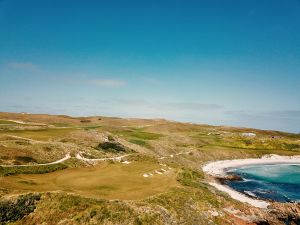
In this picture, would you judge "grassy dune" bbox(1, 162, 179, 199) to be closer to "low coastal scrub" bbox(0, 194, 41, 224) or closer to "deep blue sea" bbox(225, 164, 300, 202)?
"low coastal scrub" bbox(0, 194, 41, 224)

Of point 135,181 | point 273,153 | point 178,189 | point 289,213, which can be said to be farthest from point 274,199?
point 273,153

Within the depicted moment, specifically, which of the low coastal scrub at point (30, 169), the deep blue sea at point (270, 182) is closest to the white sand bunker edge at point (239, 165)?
the deep blue sea at point (270, 182)

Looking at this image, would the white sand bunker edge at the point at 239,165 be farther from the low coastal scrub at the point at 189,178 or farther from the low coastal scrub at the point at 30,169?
the low coastal scrub at the point at 30,169

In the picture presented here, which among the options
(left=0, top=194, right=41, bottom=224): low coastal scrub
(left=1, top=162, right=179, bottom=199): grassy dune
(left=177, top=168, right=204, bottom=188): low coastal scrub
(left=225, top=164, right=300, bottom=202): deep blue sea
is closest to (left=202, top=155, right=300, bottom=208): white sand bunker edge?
(left=225, top=164, right=300, bottom=202): deep blue sea

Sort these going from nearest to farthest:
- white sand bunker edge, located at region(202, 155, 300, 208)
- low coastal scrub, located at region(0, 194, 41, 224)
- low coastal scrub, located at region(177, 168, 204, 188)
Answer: low coastal scrub, located at region(0, 194, 41, 224), low coastal scrub, located at region(177, 168, 204, 188), white sand bunker edge, located at region(202, 155, 300, 208)

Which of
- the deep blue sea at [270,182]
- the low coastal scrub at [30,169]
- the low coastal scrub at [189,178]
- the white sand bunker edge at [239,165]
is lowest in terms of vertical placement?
the deep blue sea at [270,182]

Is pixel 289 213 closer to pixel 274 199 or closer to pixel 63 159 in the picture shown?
pixel 274 199
